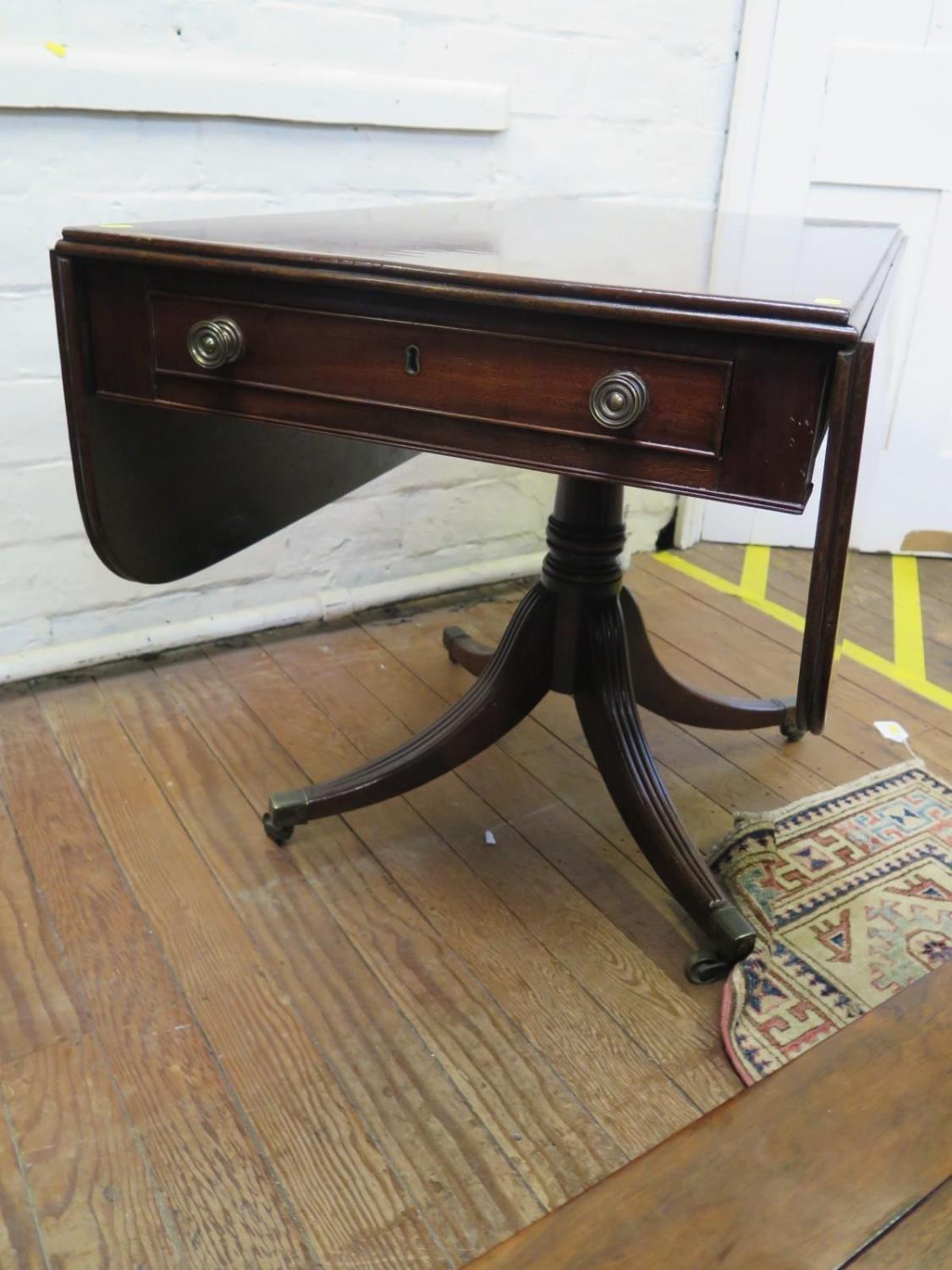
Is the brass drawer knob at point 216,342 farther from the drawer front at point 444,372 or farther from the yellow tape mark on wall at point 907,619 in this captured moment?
the yellow tape mark on wall at point 907,619

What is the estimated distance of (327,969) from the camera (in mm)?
1290

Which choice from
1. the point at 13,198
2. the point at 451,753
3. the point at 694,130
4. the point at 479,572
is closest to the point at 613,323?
the point at 451,753

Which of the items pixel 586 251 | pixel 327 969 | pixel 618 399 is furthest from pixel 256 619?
pixel 618 399

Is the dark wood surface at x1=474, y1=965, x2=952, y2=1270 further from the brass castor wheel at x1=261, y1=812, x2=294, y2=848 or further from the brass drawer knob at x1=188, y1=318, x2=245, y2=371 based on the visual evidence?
the brass castor wheel at x1=261, y1=812, x2=294, y2=848

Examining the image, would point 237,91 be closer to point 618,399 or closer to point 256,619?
point 256,619

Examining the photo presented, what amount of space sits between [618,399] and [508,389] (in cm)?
11

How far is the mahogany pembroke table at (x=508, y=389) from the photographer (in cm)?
89

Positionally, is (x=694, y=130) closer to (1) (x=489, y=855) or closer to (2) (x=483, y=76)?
(2) (x=483, y=76)

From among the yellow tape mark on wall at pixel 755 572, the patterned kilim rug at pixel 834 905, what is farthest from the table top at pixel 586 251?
the yellow tape mark on wall at pixel 755 572

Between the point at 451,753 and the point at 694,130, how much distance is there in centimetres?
158

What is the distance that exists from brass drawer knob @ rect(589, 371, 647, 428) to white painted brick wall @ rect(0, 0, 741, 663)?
3.77ft

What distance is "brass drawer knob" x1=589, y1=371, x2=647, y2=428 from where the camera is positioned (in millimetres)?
909

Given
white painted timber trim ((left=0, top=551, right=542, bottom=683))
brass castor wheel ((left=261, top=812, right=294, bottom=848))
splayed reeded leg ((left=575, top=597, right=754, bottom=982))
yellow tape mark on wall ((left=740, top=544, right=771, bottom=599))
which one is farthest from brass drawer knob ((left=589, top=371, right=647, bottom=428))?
yellow tape mark on wall ((left=740, top=544, right=771, bottom=599))

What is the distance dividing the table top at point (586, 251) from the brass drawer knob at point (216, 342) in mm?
63
